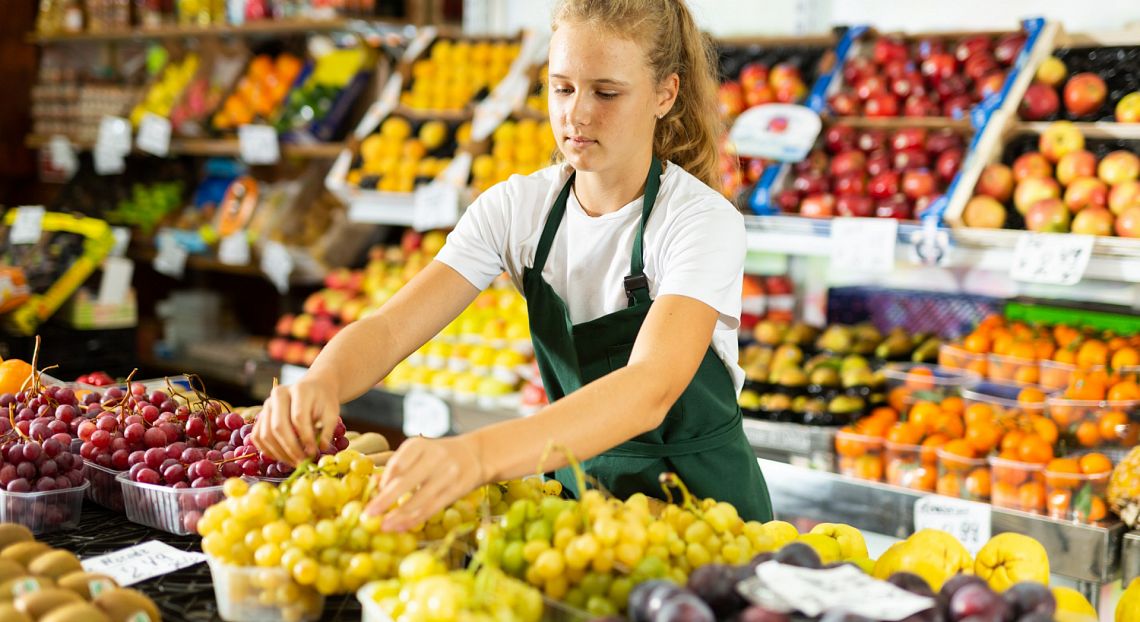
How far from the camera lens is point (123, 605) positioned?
1.25 metres

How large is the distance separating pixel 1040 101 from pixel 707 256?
197 cm

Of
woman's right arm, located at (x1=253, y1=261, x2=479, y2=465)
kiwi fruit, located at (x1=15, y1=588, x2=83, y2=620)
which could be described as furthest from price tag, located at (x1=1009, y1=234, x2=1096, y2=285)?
kiwi fruit, located at (x1=15, y1=588, x2=83, y2=620)

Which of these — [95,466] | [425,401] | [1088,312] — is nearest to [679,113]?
[95,466]

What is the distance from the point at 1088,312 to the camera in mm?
3223

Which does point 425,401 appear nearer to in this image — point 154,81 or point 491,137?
point 491,137

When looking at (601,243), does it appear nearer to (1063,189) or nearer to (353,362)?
(353,362)

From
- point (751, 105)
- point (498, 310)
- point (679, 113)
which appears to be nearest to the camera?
point (679, 113)

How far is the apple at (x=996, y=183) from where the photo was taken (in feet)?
10.5

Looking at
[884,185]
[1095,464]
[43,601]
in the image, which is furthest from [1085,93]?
[43,601]

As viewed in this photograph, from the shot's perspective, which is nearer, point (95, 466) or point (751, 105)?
point (95, 466)

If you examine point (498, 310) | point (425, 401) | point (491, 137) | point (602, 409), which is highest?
point (491, 137)

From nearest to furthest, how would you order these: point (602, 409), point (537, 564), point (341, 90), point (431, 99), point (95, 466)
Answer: point (537, 564), point (602, 409), point (95, 466), point (431, 99), point (341, 90)

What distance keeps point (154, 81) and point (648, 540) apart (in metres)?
5.47

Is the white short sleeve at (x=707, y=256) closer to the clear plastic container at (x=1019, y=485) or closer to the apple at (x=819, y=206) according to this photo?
the clear plastic container at (x=1019, y=485)
